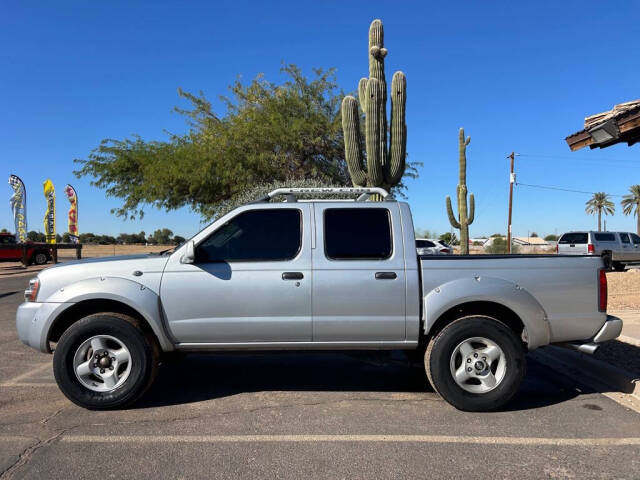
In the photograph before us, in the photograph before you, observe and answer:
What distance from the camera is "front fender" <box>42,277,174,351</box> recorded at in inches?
172

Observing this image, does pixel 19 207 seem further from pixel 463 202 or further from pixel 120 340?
pixel 120 340

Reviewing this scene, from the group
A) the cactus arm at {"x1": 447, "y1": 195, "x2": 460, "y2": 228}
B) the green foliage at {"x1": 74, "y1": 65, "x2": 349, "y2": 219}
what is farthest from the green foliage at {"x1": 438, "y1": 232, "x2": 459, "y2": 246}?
the green foliage at {"x1": 74, "y1": 65, "x2": 349, "y2": 219}

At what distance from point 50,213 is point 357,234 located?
29.9 meters

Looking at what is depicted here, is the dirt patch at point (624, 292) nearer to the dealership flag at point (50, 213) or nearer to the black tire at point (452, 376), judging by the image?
the black tire at point (452, 376)

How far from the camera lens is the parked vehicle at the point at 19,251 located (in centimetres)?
2511

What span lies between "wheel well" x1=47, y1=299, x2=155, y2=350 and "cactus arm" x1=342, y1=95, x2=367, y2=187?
9.73m

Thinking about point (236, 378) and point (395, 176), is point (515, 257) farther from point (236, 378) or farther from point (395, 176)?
point (395, 176)

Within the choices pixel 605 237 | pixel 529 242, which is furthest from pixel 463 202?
pixel 529 242

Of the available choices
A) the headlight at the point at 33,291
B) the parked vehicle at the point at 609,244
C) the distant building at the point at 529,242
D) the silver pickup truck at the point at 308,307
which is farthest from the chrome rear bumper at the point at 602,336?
the distant building at the point at 529,242

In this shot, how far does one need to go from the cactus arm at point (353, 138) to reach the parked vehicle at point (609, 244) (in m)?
12.3

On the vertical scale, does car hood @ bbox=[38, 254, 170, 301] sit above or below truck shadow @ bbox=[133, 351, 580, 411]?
above

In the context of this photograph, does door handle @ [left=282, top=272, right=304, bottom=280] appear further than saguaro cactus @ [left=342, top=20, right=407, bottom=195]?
No

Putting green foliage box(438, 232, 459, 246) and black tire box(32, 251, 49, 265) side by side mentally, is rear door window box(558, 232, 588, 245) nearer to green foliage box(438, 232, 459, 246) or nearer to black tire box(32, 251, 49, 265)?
green foliage box(438, 232, 459, 246)

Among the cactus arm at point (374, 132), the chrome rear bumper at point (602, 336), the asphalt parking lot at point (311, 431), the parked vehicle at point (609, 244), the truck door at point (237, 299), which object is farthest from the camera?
the parked vehicle at point (609, 244)
